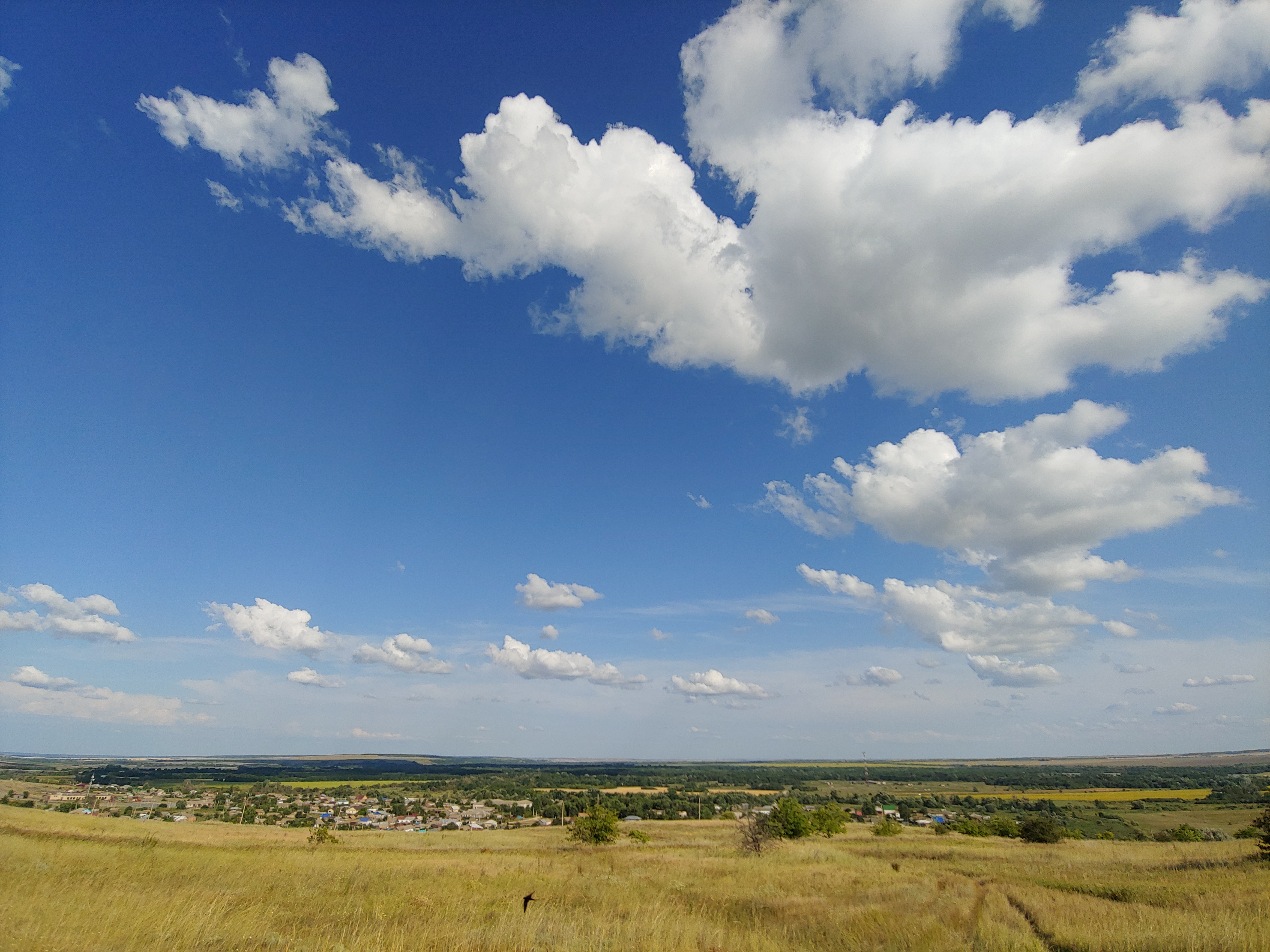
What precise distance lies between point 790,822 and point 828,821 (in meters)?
8.47

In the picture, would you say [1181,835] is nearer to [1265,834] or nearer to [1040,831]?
[1040,831]

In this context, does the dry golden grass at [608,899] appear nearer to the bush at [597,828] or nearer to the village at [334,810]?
the bush at [597,828]

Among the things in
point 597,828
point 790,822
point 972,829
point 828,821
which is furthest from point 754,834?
point 972,829

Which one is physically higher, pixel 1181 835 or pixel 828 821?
pixel 1181 835

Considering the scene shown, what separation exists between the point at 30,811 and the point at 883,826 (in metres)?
78.5

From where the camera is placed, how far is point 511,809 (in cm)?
11512

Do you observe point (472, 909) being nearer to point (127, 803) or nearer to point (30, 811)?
point (30, 811)

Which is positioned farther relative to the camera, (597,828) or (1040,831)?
(1040,831)

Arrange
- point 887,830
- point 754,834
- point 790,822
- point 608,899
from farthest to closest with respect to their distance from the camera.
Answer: point 887,830
point 790,822
point 754,834
point 608,899

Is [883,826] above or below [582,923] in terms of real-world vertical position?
below

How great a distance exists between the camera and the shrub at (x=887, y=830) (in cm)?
5862

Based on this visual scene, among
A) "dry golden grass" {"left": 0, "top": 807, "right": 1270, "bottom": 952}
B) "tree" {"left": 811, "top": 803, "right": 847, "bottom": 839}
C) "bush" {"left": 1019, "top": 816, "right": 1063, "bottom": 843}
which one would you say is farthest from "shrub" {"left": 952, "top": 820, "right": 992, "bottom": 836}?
"dry golden grass" {"left": 0, "top": 807, "right": 1270, "bottom": 952}

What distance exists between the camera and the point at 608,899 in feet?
53.5

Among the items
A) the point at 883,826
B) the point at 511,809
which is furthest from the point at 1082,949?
the point at 511,809
